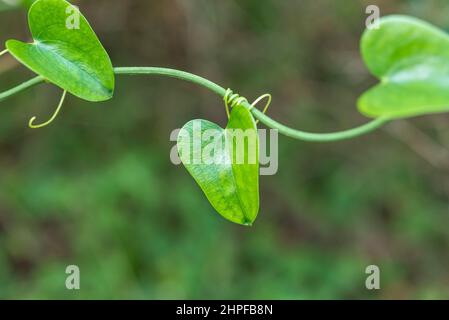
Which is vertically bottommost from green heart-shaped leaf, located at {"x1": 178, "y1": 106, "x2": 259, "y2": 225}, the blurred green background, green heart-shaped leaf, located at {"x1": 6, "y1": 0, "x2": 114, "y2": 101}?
green heart-shaped leaf, located at {"x1": 178, "y1": 106, "x2": 259, "y2": 225}

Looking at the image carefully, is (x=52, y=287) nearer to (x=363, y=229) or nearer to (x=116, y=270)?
(x=116, y=270)

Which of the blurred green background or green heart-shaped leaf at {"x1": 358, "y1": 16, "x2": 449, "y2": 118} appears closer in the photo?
green heart-shaped leaf at {"x1": 358, "y1": 16, "x2": 449, "y2": 118}

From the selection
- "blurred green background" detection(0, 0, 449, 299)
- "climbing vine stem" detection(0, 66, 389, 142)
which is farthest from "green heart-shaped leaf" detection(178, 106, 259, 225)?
"blurred green background" detection(0, 0, 449, 299)

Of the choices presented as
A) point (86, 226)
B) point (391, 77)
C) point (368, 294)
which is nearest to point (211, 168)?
point (391, 77)

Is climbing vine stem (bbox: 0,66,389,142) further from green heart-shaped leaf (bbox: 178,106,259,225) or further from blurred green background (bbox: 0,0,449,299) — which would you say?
blurred green background (bbox: 0,0,449,299)

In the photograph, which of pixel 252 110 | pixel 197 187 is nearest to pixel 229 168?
pixel 252 110

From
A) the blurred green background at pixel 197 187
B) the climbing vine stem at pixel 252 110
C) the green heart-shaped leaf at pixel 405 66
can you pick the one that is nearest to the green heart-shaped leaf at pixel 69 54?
the climbing vine stem at pixel 252 110

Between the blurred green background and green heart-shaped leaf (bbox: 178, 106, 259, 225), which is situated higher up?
the blurred green background

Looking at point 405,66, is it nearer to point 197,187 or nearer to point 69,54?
point 69,54
